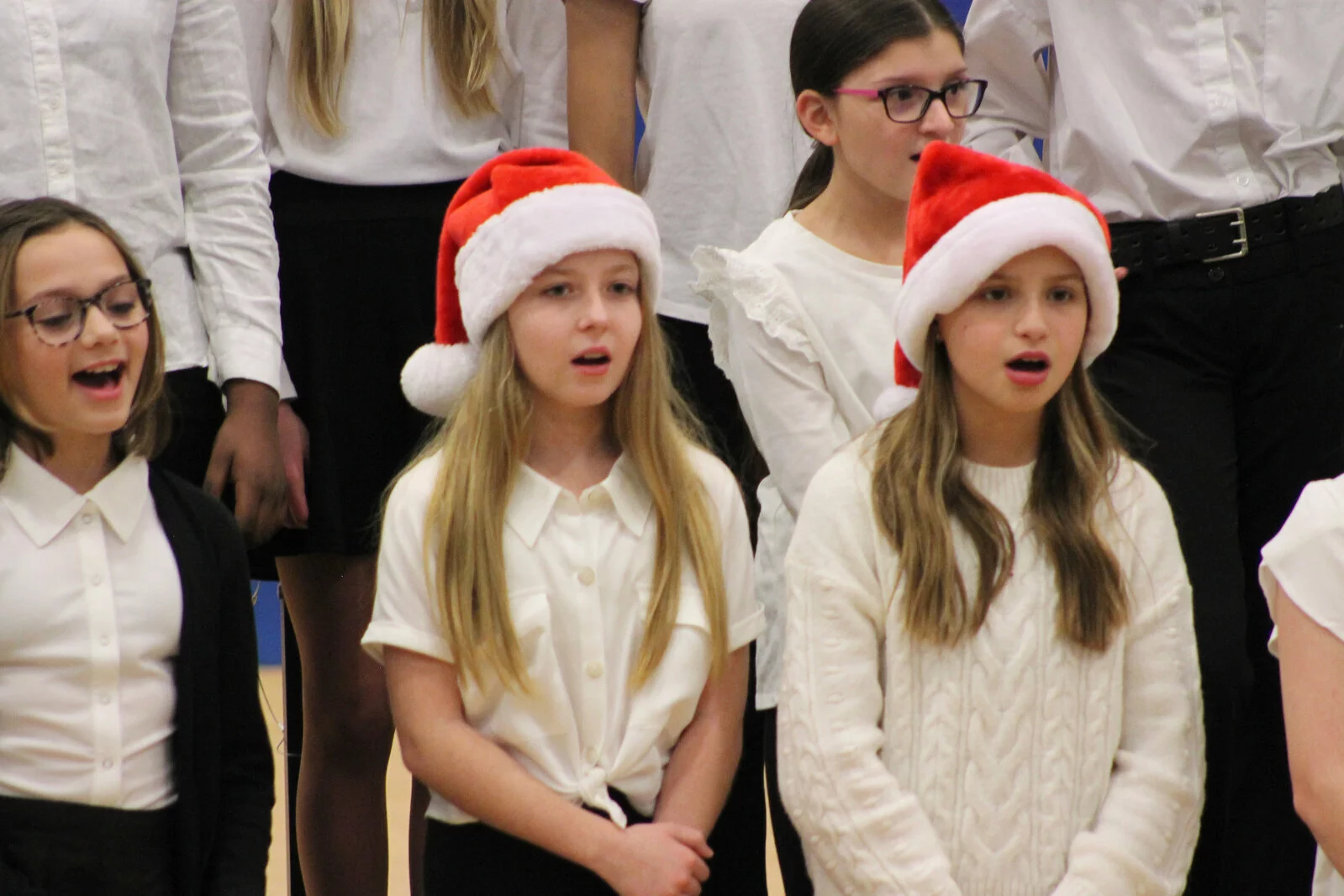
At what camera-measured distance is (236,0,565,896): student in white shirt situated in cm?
281

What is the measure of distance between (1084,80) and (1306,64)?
31 centimetres

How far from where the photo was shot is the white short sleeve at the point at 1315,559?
6.48 feet

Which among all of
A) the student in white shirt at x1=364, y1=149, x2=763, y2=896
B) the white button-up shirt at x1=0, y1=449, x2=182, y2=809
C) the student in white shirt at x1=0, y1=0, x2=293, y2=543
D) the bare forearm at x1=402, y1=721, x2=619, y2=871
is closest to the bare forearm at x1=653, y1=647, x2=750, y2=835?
the student in white shirt at x1=364, y1=149, x2=763, y2=896

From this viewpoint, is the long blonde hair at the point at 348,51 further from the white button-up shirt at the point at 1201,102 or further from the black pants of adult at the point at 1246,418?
the black pants of adult at the point at 1246,418

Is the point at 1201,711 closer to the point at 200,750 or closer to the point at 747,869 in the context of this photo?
the point at 747,869

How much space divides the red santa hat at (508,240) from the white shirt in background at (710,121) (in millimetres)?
496

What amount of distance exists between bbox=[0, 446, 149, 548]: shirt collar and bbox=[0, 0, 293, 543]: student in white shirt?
0.31 m

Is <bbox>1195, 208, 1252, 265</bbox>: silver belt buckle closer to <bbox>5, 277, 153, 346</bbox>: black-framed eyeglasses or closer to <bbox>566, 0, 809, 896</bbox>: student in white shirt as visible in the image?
<bbox>566, 0, 809, 896</bbox>: student in white shirt

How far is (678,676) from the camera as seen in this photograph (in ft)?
7.50

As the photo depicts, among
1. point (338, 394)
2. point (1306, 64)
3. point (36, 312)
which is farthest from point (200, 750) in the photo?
point (1306, 64)

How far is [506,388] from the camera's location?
234 centimetres

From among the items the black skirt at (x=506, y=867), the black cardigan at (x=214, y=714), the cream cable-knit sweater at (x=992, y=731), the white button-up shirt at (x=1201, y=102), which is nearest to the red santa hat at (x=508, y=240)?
the black cardigan at (x=214, y=714)

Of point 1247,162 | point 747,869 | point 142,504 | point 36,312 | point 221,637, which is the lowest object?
point 747,869

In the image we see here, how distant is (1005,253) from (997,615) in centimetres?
43
